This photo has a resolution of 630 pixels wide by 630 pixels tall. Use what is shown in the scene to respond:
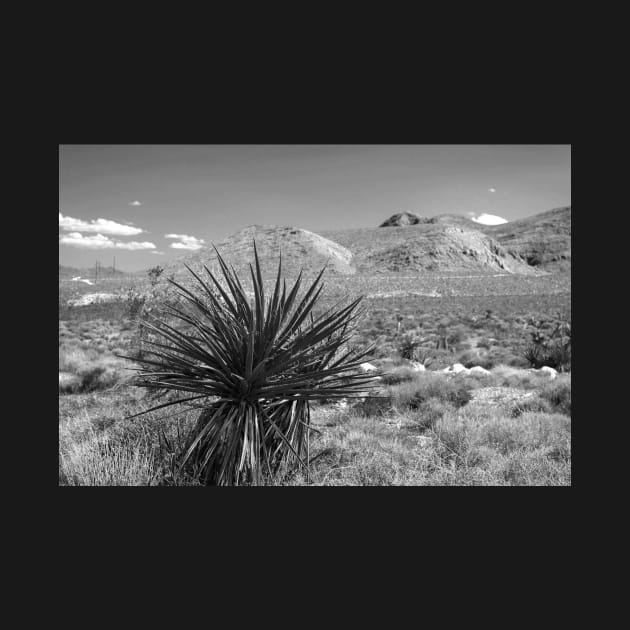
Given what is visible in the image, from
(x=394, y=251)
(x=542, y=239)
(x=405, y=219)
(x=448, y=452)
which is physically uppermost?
(x=405, y=219)

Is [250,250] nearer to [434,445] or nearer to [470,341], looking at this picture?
[470,341]

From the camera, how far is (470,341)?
67.6 feet

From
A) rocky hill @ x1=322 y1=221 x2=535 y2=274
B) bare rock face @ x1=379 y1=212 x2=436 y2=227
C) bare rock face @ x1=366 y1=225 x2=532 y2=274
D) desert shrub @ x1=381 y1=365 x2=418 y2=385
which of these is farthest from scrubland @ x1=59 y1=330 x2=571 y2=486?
bare rock face @ x1=379 y1=212 x2=436 y2=227

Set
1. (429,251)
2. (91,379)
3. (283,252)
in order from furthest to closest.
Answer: (429,251), (283,252), (91,379)

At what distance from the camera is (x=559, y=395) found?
30.8 feet

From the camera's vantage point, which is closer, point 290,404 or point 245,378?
point 245,378

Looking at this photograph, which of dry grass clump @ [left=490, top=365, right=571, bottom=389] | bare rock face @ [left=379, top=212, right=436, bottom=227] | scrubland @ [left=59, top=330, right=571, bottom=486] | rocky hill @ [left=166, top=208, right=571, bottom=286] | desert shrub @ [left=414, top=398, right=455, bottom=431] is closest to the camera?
scrubland @ [left=59, top=330, right=571, bottom=486]

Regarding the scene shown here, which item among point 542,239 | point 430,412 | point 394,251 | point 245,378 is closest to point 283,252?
point 394,251

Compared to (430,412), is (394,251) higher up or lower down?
higher up

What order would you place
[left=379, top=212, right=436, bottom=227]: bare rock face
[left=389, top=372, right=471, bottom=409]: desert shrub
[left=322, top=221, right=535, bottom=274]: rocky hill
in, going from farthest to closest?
1. [left=379, top=212, right=436, bottom=227]: bare rock face
2. [left=322, top=221, right=535, bottom=274]: rocky hill
3. [left=389, top=372, right=471, bottom=409]: desert shrub

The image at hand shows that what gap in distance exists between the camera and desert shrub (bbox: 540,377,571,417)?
888 centimetres

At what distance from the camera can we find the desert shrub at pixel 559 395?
888 cm

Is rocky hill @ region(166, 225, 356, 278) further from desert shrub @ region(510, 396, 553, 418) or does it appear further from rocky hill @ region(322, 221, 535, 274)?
desert shrub @ region(510, 396, 553, 418)

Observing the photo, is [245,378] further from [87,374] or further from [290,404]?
[87,374]
